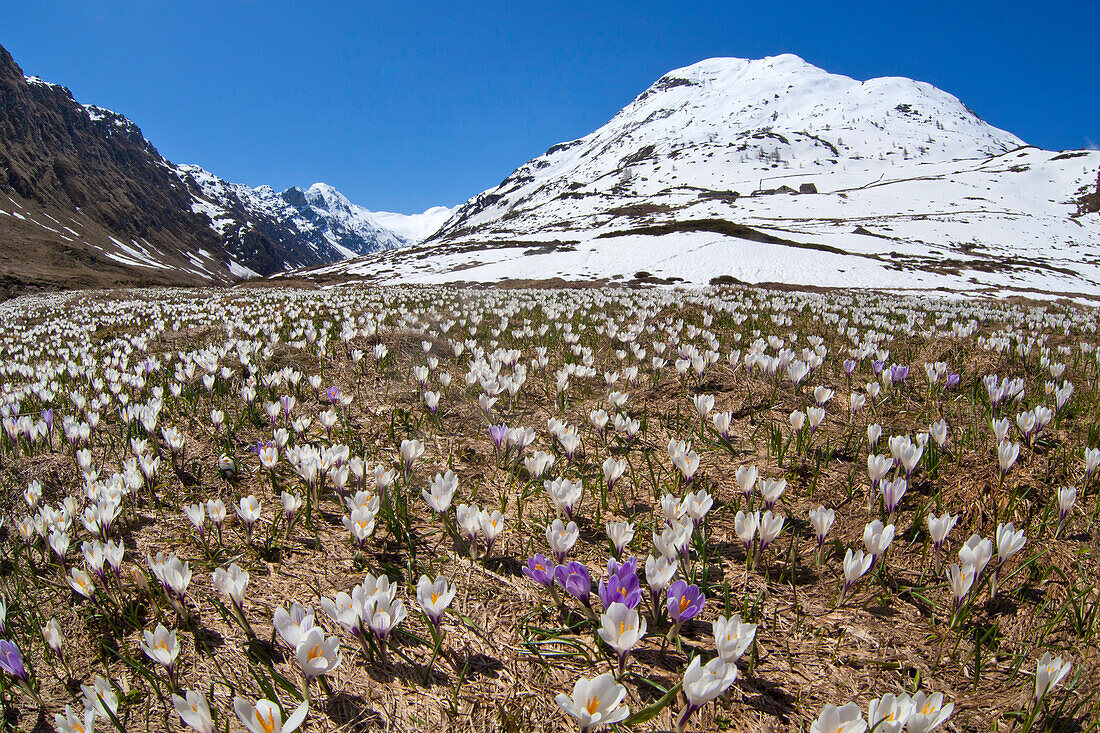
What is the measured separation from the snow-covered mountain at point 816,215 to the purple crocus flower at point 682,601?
2654 centimetres

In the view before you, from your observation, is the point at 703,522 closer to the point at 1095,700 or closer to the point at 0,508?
the point at 1095,700

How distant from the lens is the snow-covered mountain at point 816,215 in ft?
101

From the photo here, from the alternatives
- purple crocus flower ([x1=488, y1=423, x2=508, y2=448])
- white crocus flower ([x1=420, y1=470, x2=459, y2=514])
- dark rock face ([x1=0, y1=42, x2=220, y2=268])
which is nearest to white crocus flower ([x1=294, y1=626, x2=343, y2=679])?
white crocus flower ([x1=420, y1=470, x2=459, y2=514])

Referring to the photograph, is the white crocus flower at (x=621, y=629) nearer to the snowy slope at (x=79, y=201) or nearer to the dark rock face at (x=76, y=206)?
the dark rock face at (x=76, y=206)

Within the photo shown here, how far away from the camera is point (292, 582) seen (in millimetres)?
2326

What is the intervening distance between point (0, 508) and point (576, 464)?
3.29 m

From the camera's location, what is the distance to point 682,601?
1.77m

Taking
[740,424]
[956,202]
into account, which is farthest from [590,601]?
[956,202]

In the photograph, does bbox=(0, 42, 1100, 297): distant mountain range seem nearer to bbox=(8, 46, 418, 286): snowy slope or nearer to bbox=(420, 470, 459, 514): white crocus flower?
bbox=(8, 46, 418, 286): snowy slope

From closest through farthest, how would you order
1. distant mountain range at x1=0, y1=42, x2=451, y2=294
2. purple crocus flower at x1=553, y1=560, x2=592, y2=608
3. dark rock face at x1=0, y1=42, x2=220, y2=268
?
purple crocus flower at x1=553, y1=560, x2=592, y2=608, distant mountain range at x1=0, y1=42, x2=451, y2=294, dark rock face at x1=0, y1=42, x2=220, y2=268

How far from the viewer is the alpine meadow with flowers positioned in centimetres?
165

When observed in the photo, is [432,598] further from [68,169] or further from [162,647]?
[68,169]

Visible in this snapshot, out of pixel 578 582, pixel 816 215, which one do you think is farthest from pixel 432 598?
pixel 816 215

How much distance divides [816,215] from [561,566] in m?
90.3
